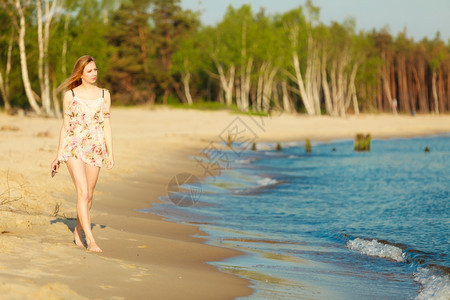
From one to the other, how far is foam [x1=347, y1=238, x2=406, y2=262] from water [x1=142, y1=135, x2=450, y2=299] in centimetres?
1

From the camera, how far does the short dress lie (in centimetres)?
573

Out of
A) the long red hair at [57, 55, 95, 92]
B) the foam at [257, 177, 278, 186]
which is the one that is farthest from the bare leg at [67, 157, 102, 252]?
the foam at [257, 177, 278, 186]

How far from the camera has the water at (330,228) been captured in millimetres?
5887

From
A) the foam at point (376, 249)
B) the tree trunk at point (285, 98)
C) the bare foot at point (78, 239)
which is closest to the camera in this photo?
the bare foot at point (78, 239)

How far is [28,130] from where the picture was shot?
2511 cm

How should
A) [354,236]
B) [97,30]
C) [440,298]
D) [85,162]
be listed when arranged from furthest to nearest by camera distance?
[97,30], [354,236], [85,162], [440,298]

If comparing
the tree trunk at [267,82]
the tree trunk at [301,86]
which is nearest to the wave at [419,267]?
the tree trunk at [301,86]

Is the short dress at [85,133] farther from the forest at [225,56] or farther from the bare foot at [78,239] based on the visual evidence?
the forest at [225,56]

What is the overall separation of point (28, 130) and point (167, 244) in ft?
65.4

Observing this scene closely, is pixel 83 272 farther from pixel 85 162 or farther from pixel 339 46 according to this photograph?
pixel 339 46

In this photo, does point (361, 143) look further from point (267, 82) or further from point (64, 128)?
point (267, 82)

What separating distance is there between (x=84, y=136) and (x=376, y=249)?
4.13 metres

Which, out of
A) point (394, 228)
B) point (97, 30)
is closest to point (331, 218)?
point (394, 228)

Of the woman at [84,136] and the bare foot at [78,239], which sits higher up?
the woman at [84,136]
